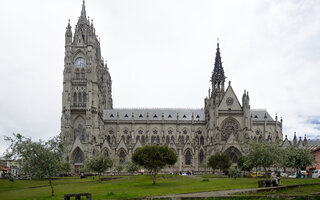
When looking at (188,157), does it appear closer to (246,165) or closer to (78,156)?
(78,156)

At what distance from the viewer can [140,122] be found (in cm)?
9538

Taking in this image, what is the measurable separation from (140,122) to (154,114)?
19.1 ft

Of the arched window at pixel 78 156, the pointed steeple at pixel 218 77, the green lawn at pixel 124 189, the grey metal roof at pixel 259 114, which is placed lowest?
the green lawn at pixel 124 189

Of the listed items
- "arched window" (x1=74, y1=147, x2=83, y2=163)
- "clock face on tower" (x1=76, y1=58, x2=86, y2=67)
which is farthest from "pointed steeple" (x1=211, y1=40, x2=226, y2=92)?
"arched window" (x1=74, y1=147, x2=83, y2=163)

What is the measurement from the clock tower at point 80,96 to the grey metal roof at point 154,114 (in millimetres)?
8784

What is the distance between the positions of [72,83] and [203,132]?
38.0m

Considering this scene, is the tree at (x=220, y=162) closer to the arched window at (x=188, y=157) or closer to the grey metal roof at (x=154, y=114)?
the arched window at (x=188, y=157)

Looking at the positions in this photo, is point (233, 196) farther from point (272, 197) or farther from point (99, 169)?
point (99, 169)

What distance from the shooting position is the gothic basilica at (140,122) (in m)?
81.4

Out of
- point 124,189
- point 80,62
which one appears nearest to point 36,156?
point 124,189

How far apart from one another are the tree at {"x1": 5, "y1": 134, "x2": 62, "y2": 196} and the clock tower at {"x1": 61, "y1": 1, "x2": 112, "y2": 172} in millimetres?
40514

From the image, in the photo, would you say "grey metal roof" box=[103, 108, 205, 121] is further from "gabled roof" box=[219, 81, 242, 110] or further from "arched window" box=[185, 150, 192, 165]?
"gabled roof" box=[219, 81, 242, 110]

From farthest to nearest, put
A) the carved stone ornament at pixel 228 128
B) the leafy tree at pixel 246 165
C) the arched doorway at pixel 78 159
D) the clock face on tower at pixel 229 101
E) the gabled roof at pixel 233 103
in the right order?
the clock face on tower at pixel 229 101
the gabled roof at pixel 233 103
the carved stone ornament at pixel 228 128
the arched doorway at pixel 78 159
the leafy tree at pixel 246 165

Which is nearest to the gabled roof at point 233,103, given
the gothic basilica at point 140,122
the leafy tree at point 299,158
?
the gothic basilica at point 140,122
